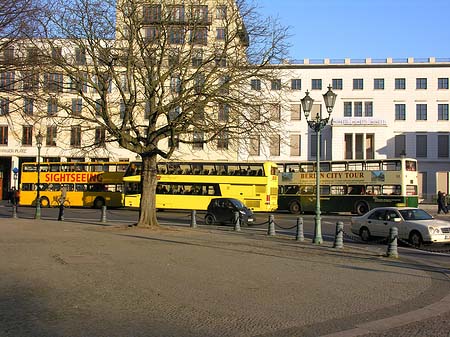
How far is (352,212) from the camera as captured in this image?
40438 millimetres

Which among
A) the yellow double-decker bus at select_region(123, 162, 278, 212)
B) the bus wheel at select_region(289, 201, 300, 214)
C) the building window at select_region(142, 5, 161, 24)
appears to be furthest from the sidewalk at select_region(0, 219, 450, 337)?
the bus wheel at select_region(289, 201, 300, 214)

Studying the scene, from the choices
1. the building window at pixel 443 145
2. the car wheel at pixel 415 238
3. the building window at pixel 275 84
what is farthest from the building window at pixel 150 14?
the building window at pixel 443 145

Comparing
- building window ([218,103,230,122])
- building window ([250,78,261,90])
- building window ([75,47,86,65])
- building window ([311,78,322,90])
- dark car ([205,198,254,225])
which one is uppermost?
building window ([311,78,322,90])

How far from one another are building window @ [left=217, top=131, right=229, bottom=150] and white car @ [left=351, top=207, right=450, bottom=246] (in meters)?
6.69

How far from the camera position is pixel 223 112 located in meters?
23.0

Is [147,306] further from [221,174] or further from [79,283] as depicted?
[221,174]

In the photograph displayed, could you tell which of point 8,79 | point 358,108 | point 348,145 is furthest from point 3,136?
point 8,79

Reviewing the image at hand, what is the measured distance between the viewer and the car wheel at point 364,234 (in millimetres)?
22062

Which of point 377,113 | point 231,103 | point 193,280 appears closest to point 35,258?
point 193,280

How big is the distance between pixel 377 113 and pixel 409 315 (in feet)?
238

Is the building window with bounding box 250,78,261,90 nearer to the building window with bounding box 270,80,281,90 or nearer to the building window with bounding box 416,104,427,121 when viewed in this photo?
the building window with bounding box 270,80,281,90

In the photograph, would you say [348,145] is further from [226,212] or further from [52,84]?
[52,84]

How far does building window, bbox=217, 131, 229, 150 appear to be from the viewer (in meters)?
22.7

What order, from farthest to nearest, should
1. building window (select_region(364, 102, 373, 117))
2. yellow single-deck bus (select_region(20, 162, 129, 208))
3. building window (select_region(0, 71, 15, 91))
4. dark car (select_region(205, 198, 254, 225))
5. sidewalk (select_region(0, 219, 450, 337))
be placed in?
building window (select_region(364, 102, 373, 117))
yellow single-deck bus (select_region(20, 162, 129, 208))
dark car (select_region(205, 198, 254, 225))
building window (select_region(0, 71, 15, 91))
sidewalk (select_region(0, 219, 450, 337))
